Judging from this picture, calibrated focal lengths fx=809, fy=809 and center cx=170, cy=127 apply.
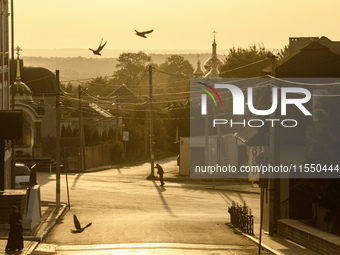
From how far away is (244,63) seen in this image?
397 ft

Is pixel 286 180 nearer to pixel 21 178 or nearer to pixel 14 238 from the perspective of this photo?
pixel 14 238

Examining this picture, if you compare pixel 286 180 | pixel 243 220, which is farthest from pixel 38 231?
pixel 286 180

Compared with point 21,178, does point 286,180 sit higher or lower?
higher

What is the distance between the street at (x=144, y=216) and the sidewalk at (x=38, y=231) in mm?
372

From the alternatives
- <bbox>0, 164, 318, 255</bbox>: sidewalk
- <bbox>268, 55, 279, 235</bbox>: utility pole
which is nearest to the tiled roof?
<bbox>0, 164, 318, 255</bbox>: sidewalk

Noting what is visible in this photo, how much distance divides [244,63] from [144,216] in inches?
3336

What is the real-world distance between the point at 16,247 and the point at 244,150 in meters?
40.1

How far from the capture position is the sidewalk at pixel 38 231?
91.7 ft

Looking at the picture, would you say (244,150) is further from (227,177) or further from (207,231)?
(207,231)

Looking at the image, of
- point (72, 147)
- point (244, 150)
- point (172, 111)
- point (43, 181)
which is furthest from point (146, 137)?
point (43, 181)

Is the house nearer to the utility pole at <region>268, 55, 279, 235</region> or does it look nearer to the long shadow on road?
the utility pole at <region>268, 55, 279, 235</region>

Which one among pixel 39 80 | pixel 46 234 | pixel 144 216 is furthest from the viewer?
pixel 39 80

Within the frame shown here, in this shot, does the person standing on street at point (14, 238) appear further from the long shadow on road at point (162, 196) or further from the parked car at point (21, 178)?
the parked car at point (21, 178)

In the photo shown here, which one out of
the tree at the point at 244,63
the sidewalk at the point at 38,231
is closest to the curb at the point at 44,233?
the sidewalk at the point at 38,231
